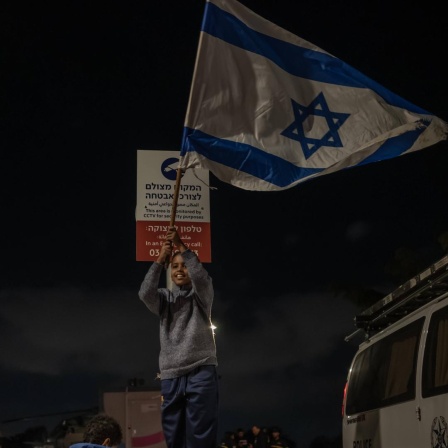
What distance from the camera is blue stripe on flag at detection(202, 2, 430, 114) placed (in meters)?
6.99

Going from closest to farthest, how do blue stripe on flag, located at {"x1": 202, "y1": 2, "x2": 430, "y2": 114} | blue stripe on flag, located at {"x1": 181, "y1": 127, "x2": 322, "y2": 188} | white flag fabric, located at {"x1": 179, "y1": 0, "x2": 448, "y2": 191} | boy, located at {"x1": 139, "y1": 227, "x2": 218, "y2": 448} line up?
boy, located at {"x1": 139, "y1": 227, "x2": 218, "y2": 448}
blue stripe on flag, located at {"x1": 181, "y1": 127, "x2": 322, "y2": 188}
white flag fabric, located at {"x1": 179, "y1": 0, "x2": 448, "y2": 191}
blue stripe on flag, located at {"x1": 202, "y1": 2, "x2": 430, "y2": 114}

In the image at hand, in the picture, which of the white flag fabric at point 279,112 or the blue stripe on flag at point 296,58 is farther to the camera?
the blue stripe on flag at point 296,58

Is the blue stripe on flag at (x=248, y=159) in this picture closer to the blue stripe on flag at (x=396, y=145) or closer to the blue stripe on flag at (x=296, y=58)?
the blue stripe on flag at (x=396, y=145)

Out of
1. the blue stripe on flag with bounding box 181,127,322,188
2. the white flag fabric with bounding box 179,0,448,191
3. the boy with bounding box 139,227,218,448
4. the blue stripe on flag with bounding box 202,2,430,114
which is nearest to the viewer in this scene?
the boy with bounding box 139,227,218,448

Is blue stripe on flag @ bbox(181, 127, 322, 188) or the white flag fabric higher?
the white flag fabric

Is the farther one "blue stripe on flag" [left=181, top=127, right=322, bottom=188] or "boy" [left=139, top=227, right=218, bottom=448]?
"blue stripe on flag" [left=181, top=127, right=322, bottom=188]

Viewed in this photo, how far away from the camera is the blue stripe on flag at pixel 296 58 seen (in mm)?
6988

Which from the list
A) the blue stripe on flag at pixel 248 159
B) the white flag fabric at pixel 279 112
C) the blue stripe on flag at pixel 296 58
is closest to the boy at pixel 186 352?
the blue stripe on flag at pixel 248 159

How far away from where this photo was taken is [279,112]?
6.96 metres

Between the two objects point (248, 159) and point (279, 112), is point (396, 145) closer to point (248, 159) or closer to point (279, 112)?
point (279, 112)

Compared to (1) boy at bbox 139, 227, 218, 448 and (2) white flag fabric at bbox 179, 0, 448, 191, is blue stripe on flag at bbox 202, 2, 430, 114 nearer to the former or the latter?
(2) white flag fabric at bbox 179, 0, 448, 191

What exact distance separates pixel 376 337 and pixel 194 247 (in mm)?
1960

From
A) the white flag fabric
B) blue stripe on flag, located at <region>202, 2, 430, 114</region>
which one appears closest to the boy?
the white flag fabric

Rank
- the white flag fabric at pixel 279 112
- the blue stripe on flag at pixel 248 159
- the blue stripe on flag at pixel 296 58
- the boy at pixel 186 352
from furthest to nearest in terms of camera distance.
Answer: the blue stripe on flag at pixel 296 58, the white flag fabric at pixel 279 112, the blue stripe on flag at pixel 248 159, the boy at pixel 186 352
